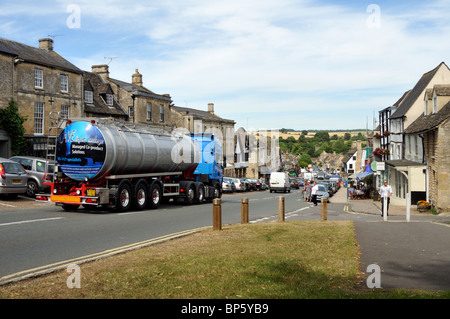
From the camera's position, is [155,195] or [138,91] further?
[138,91]

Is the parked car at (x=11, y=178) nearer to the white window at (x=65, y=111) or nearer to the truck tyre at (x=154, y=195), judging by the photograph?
the truck tyre at (x=154, y=195)

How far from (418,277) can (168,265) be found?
4.12 metres

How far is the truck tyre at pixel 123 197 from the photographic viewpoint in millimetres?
19438

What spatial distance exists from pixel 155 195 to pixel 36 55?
1919 cm

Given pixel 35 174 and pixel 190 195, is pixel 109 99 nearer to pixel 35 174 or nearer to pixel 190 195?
pixel 35 174

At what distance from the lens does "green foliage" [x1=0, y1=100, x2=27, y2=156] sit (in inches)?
1225

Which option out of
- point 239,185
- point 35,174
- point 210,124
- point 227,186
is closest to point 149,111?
point 227,186

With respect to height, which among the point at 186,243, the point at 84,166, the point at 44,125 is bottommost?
the point at 186,243

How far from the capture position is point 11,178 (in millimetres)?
22922

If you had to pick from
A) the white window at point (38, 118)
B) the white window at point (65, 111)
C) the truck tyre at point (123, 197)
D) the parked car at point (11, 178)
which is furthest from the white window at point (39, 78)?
the truck tyre at point (123, 197)

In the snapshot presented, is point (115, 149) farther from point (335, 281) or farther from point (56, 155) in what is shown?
point (335, 281)

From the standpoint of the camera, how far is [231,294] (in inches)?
245

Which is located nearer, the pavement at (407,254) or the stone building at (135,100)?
the pavement at (407,254)
